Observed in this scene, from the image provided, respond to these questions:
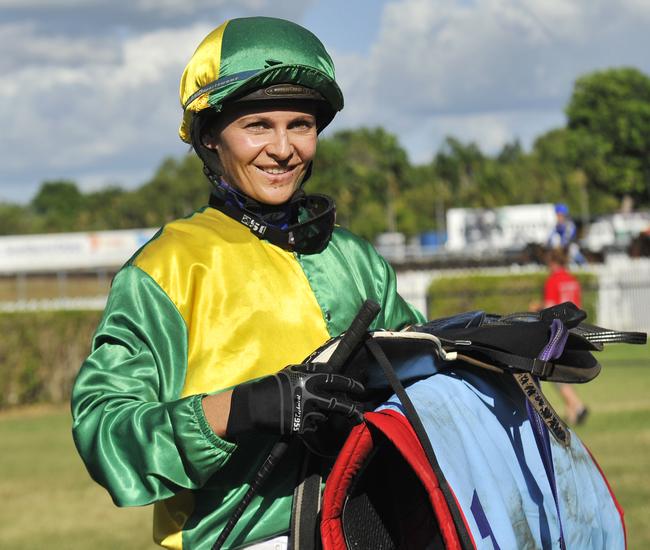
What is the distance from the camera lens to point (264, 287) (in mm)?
2479

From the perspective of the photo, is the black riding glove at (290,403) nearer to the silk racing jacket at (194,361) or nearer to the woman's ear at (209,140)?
the silk racing jacket at (194,361)

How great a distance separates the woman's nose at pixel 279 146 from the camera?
2.54m

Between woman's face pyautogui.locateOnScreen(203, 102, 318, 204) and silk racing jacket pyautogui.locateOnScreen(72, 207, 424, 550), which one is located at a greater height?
woman's face pyautogui.locateOnScreen(203, 102, 318, 204)

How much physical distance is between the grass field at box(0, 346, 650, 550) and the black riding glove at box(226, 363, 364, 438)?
4677 mm

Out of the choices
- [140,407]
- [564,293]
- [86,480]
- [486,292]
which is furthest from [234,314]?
[486,292]

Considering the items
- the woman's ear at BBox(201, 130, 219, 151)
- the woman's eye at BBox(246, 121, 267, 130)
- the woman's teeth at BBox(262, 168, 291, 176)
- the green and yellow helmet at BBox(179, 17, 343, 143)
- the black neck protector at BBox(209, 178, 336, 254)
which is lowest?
the black neck protector at BBox(209, 178, 336, 254)

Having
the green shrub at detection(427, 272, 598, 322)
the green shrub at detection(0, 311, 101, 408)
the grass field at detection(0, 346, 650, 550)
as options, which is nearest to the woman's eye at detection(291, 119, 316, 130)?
the grass field at detection(0, 346, 650, 550)

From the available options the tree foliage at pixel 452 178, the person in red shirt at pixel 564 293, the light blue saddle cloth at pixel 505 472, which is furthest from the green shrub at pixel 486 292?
the tree foliage at pixel 452 178

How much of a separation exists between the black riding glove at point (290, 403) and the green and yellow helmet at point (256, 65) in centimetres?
70

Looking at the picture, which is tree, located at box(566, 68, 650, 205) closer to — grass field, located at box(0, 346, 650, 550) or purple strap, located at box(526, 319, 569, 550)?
grass field, located at box(0, 346, 650, 550)

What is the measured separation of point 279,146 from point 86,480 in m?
7.59

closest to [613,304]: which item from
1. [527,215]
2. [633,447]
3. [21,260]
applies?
[633,447]

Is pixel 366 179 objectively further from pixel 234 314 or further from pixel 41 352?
pixel 234 314

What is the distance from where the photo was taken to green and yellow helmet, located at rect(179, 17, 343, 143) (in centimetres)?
246
